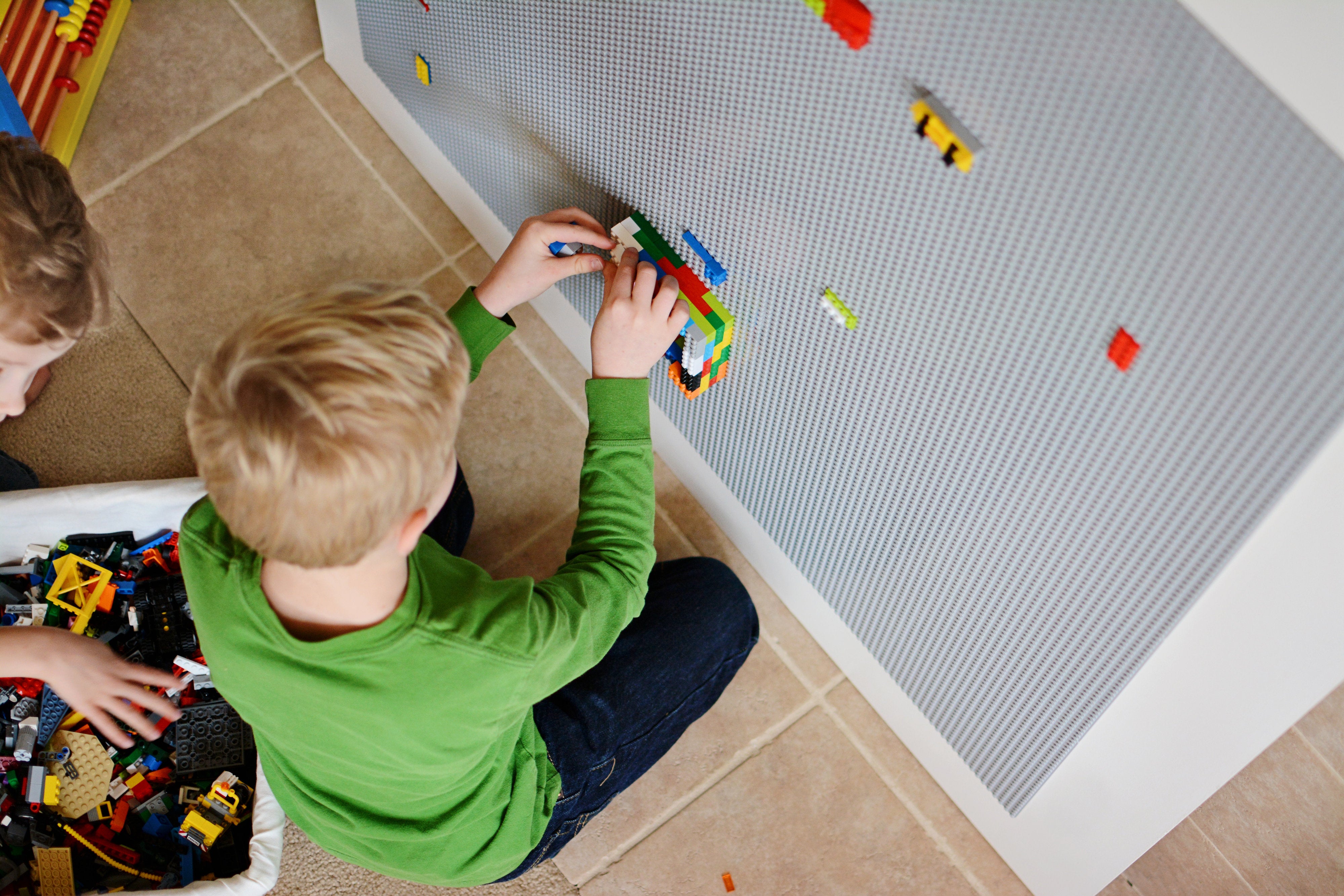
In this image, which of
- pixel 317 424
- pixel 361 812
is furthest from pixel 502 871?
pixel 317 424

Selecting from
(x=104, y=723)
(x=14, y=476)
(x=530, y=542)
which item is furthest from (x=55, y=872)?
(x=530, y=542)

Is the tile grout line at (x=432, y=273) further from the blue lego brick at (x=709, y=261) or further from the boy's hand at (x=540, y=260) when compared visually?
the blue lego brick at (x=709, y=261)

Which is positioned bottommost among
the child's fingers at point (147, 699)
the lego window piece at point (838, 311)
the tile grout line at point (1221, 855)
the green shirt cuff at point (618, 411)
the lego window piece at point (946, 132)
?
the child's fingers at point (147, 699)

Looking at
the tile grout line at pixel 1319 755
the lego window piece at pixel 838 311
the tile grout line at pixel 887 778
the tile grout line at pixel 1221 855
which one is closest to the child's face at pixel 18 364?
the lego window piece at pixel 838 311

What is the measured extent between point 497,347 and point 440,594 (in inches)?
27.4

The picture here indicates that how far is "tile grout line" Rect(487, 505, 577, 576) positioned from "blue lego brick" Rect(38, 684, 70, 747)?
0.53 m

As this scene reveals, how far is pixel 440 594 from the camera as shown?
32.6 inches

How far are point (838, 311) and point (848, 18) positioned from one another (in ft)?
0.84

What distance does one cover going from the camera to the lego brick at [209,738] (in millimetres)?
1190

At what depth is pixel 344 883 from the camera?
1.23 meters

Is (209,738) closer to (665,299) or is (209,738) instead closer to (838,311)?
(665,299)

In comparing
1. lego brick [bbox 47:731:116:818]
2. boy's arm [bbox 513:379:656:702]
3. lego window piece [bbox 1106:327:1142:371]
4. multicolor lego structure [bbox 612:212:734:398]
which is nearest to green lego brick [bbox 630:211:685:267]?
multicolor lego structure [bbox 612:212:734:398]

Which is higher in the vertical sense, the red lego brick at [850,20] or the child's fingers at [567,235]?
the red lego brick at [850,20]

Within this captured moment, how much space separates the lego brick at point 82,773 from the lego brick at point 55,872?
0.05 meters
